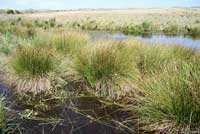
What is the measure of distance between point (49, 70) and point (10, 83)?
2.85ft

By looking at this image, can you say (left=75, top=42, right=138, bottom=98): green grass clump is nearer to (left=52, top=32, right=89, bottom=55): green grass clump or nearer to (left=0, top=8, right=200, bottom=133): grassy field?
(left=0, top=8, right=200, bottom=133): grassy field

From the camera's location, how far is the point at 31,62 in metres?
6.03

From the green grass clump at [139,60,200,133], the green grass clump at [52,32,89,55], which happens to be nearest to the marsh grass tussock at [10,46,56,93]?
the green grass clump at [52,32,89,55]

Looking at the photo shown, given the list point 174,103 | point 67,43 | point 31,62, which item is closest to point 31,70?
point 31,62

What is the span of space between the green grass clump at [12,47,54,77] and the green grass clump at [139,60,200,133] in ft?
8.33

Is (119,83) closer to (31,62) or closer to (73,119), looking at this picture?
(73,119)

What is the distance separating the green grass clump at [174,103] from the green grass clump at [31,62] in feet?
8.33

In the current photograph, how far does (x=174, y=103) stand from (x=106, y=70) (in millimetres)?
2106

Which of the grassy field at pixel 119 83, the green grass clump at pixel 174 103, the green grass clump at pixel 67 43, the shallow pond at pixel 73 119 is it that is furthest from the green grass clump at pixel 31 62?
the green grass clump at pixel 174 103

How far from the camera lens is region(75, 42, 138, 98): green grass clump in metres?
5.81

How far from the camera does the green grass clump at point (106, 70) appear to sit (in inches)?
229

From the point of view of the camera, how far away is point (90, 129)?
14.3 feet

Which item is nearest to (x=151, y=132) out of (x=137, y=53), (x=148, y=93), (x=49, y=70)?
(x=148, y=93)

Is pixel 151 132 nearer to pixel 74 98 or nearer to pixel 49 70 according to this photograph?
pixel 74 98
